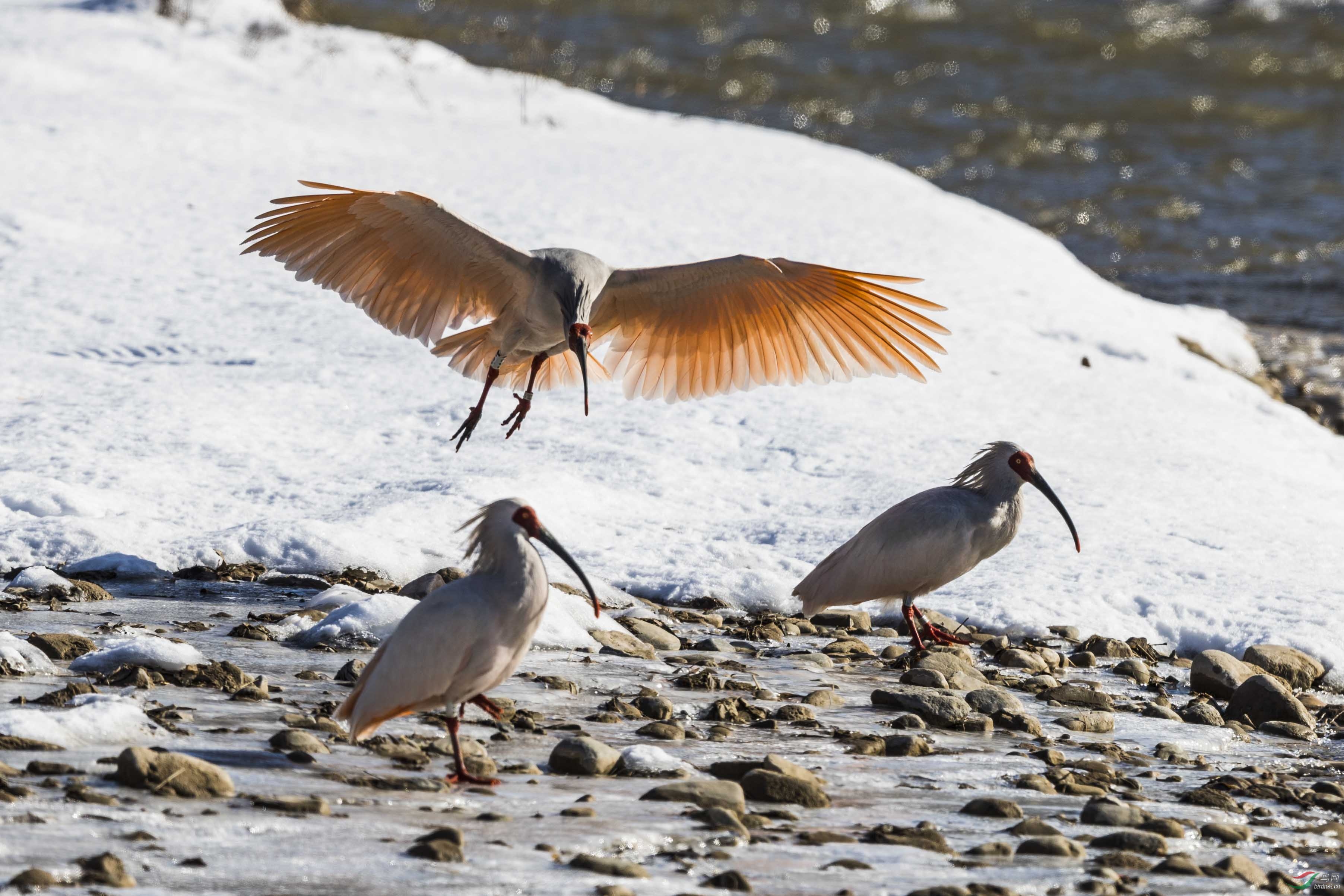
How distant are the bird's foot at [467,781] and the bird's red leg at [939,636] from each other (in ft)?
9.96

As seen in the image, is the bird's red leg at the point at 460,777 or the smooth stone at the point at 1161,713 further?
the smooth stone at the point at 1161,713

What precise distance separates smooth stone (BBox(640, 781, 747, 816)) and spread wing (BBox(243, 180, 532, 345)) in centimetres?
337

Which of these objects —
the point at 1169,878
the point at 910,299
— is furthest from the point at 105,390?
the point at 1169,878

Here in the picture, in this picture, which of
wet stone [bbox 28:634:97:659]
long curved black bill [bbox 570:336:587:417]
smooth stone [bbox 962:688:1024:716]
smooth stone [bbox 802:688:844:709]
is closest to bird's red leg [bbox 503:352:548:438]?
long curved black bill [bbox 570:336:587:417]

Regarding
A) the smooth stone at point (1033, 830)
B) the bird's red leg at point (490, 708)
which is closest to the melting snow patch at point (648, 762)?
the bird's red leg at point (490, 708)

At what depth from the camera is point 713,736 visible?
5.31 m

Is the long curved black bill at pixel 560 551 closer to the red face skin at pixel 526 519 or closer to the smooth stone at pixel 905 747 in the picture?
the red face skin at pixel 526 519

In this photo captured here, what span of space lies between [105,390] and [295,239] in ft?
6.52

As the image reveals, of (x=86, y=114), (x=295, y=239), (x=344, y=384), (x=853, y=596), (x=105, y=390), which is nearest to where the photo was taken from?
(x=853, y=596)

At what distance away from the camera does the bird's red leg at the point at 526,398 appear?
7.68 m

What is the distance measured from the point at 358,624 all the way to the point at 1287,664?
12.9ft

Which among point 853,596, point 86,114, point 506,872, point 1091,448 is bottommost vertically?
point 506,872

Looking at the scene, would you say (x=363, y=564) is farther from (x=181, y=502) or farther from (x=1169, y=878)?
(x=1169, y=878)

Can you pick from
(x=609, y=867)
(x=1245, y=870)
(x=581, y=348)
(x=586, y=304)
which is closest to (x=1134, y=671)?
(x=1245, y=870)
